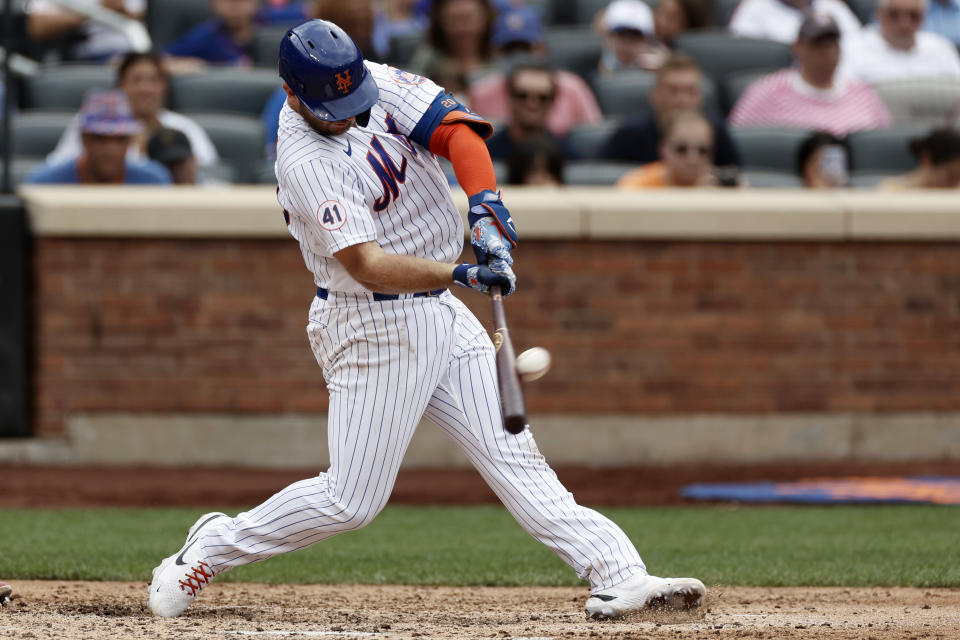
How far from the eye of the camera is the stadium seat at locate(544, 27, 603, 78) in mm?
10227

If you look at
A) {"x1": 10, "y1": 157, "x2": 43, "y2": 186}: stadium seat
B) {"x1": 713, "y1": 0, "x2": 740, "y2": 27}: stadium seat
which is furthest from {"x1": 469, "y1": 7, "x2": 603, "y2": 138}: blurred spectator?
{"x1": 10, "y1": 157, "x2": 43, "y2": 186}: stadium seat

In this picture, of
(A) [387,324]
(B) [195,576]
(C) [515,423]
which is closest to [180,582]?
(B) [195,576]

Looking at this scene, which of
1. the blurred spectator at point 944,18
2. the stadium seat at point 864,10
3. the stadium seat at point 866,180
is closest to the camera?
the stadium seat at point 866,180

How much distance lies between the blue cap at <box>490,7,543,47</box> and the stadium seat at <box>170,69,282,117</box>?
1.56 metres

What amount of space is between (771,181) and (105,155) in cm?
397

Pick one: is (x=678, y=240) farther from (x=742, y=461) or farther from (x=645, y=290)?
(x=742, y=461)

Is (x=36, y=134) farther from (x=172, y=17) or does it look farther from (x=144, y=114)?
(x=172, y=17)

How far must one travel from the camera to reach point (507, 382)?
385cm

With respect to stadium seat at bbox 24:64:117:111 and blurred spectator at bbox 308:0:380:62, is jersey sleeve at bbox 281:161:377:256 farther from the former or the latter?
stadium seat at bbox 24:64:117:111

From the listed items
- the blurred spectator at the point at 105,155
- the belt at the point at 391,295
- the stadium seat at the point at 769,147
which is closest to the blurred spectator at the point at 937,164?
the stadium seat at the point at 769,147

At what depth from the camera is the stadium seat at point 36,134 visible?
9117 millimetres

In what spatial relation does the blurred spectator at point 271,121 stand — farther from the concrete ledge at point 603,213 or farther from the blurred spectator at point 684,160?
the blurred spectator at point 684,160

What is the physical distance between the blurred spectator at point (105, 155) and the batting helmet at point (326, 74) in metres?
4.41

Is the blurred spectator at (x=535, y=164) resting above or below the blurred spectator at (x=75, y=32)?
below
